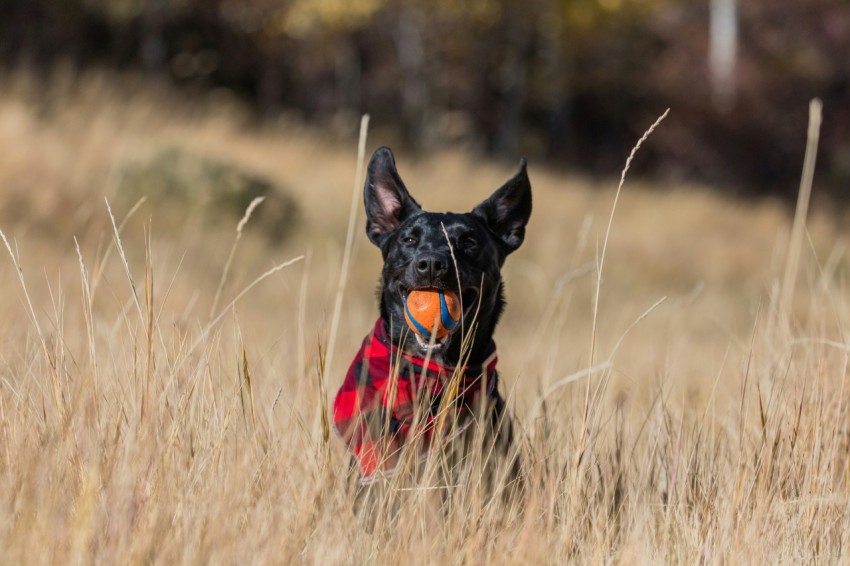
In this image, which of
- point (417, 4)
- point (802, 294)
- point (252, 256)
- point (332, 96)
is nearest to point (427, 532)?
point (252, 256)

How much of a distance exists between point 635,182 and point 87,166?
10.8m

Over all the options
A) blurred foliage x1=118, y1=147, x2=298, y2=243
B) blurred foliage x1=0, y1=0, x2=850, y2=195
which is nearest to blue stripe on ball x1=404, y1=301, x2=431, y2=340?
blurred foliage x1=118, y1=147, x2=298, y2=243

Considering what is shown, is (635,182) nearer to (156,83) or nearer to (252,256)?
(156,83)

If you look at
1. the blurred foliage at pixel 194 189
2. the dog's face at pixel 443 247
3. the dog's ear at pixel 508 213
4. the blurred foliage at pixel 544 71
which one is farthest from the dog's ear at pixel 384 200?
the blurred foliage at pixel 544 71

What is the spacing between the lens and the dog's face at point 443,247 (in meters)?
3.08

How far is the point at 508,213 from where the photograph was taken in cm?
350

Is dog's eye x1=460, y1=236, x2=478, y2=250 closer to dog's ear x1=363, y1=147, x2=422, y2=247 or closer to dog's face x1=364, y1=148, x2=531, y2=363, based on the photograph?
dog's face x1=364, y1=148, x2=531, y2=363

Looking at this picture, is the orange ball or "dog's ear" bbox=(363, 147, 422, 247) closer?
the orange ball

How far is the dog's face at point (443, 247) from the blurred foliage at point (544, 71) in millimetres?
14667

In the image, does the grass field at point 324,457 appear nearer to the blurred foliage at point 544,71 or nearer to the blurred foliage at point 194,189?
the blurred foliage at point 194,189

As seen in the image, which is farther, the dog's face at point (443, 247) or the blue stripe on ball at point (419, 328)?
the dog's face at point (443, 247)

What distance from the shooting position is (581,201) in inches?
588

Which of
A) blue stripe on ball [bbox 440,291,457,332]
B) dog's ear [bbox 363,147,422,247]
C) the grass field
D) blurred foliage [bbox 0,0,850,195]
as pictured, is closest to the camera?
the grass field

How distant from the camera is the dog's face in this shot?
121 inches
